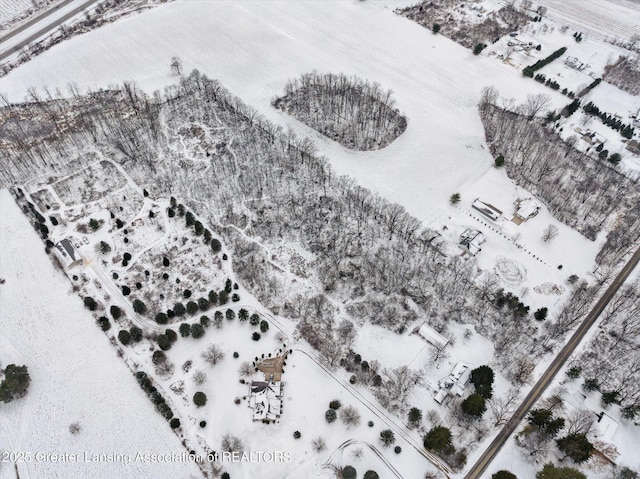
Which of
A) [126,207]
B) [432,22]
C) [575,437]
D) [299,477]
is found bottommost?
[299,477]

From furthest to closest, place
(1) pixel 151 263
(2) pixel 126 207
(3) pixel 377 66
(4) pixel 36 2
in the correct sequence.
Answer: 1. (4) pixel 36 2
2. (3) pixel 377 66
3. (2) pixel 126 207
4. (1) pixel 151 263

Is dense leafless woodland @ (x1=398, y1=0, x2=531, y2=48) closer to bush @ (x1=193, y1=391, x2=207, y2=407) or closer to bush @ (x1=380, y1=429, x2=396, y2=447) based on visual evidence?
bush @ (x1=380, y1=429, x2=396, y2=447)

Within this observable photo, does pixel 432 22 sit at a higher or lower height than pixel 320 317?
higher

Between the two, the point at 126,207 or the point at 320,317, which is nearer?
the point at 320,317

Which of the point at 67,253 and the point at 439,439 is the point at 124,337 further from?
the point at 439,439

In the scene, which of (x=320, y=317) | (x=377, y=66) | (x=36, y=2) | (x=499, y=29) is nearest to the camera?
(x=320, y=317)

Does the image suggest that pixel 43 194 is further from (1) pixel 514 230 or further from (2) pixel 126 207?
(1) pixel 514 230

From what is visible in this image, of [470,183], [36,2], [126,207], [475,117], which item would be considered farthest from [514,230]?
[36,2]

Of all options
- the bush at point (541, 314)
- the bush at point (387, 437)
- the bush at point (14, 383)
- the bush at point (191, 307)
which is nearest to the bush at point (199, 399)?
the bush at point (191, 307)
